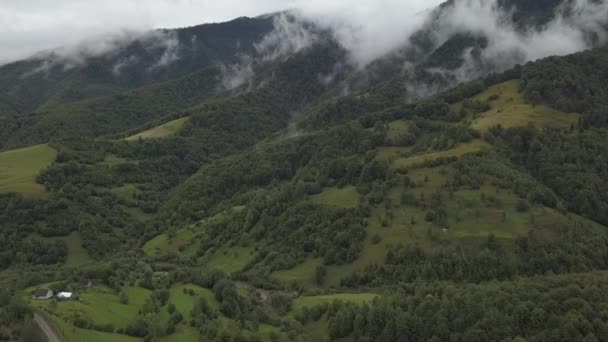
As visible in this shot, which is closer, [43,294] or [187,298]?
[43,294]

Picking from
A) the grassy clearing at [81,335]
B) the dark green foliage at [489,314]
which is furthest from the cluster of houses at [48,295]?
the dark green foliage at [489,314]

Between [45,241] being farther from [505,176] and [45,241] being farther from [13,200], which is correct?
[505,176]

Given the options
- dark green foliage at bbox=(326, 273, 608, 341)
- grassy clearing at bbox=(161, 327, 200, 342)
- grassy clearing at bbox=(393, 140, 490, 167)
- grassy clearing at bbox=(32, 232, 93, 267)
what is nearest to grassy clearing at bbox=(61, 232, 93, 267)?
grassy clearing at bbox=(32, 232, 93, 267)

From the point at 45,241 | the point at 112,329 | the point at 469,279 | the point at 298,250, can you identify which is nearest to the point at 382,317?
the point at 469,279

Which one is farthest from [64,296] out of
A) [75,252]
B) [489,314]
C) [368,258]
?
[75,252]

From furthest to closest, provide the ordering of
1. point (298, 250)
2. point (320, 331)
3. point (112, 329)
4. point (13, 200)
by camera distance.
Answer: point (13, 200)
point (298, 250)
point (320, 331)
point (112, 329)

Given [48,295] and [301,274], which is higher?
[48,295]

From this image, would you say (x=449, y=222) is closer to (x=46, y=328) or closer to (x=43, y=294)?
(x=43, y=294)
